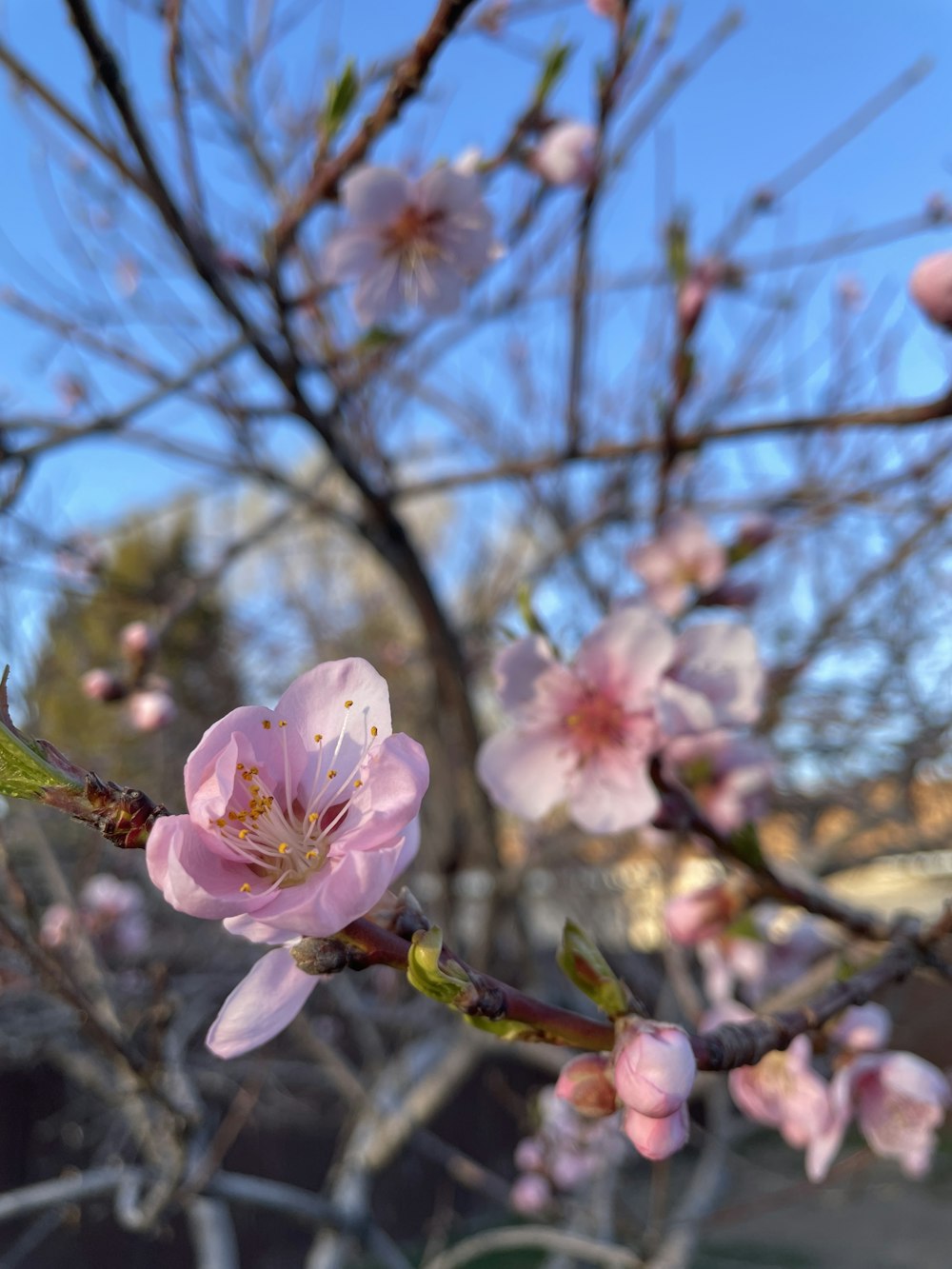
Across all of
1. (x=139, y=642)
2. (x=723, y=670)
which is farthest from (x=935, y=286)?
(x=139, y=642)

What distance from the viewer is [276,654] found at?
5.21m

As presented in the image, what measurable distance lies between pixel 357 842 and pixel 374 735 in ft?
0.38

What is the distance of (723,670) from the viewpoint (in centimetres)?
138

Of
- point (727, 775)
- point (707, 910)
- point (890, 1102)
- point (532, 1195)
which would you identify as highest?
point (727, 775)

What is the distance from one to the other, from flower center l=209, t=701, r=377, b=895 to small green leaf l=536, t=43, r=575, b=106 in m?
1.41

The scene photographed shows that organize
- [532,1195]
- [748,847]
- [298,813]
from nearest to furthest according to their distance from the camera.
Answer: [298,813]
[748,847]
[532,1195]

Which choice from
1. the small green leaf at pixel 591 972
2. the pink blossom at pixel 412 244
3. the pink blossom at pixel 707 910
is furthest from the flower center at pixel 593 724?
the pink blossom at pixel 412 244

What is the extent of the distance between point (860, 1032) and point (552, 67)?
1743mm

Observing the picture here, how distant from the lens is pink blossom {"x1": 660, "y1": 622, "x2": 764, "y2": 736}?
4.40ft

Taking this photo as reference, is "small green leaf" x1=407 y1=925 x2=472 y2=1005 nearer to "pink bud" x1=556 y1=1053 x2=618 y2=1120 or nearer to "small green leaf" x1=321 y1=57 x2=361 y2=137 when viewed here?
"pink bud" x1=556 y1=1053 x2=618 y2=1120

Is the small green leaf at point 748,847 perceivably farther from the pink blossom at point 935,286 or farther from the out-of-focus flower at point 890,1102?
the pink blossom at point 935,286

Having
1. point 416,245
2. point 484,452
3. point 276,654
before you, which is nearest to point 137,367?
point 416,245

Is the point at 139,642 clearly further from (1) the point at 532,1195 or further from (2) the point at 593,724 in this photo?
(1) the point at 532,1195

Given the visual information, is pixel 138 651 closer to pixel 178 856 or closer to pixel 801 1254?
pixel 178 856
